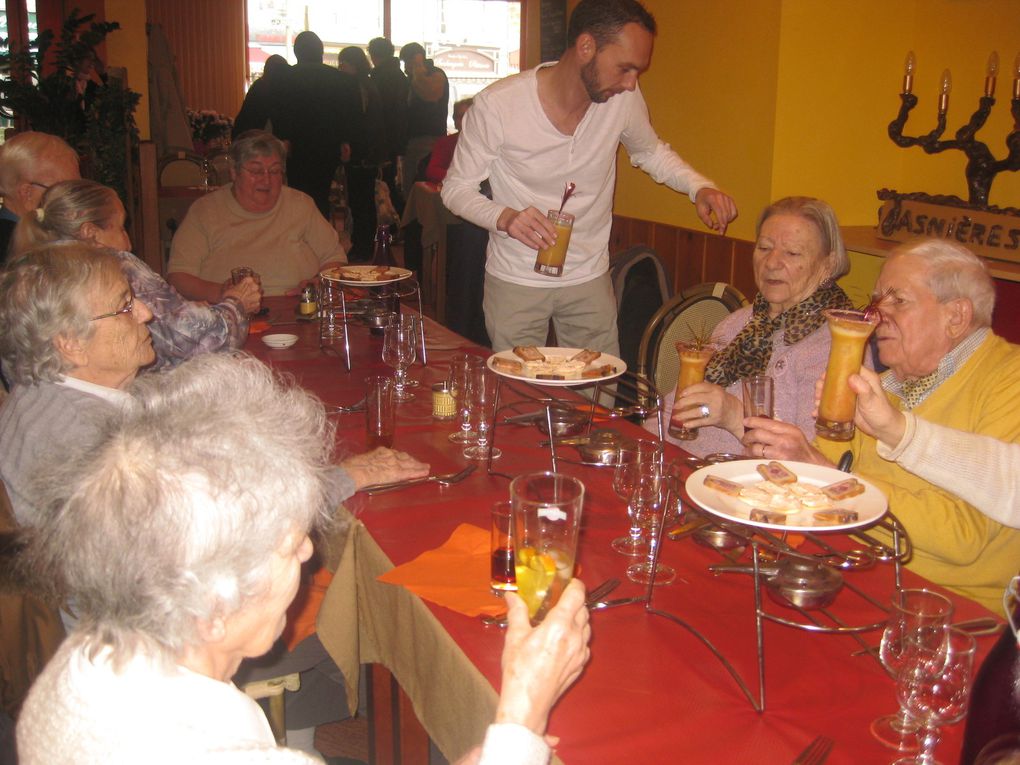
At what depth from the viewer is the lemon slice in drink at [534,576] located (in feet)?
4.09

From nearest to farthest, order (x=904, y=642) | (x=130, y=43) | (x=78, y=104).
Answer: (x=904, y=642), (x=78, y=104), (x=130, y=43)

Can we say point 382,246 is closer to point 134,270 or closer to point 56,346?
point 134,270

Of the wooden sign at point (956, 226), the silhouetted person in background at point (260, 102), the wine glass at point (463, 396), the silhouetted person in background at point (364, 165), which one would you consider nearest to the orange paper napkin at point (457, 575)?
the wine glass at point (463, 396)

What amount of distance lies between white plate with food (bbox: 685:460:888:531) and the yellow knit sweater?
0.59ft

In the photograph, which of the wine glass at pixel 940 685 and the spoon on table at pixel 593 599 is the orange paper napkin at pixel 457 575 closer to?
the spoon on table at pixel 593 599

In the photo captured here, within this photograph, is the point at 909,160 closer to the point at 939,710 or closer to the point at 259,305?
the point at 259,305

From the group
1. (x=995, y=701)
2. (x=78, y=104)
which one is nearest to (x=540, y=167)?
(x=995, y=701)

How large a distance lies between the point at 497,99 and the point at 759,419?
1843 millimetres

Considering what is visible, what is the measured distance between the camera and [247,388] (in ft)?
3.65

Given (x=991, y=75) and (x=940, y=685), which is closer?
(x=940, y=685)

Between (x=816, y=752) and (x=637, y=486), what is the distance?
60 centimetres

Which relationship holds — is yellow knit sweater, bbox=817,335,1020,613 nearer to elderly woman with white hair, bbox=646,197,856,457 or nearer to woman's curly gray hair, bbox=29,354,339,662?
elderly woman with white hair, bbox=646,197,856,457

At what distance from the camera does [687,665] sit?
4.21 feet

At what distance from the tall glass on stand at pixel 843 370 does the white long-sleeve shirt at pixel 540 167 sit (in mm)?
1613
